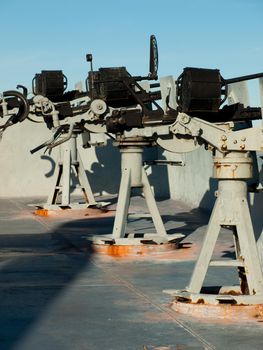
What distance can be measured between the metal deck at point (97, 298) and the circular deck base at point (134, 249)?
132 mm

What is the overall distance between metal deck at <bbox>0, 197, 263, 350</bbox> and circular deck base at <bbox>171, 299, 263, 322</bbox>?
9 centimetres

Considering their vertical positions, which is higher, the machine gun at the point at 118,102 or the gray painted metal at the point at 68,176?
the machine gun at the point at 118,102

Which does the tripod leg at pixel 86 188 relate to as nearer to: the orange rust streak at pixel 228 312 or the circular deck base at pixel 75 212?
the circular deck base at pixel 75 212

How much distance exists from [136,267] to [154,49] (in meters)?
2.47

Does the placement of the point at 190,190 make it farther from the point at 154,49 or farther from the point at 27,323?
the point at 27,323

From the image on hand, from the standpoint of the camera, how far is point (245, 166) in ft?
21.5

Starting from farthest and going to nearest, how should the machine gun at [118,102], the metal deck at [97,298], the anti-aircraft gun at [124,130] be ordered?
the anti-aircraft gun at [124,130] → the machine gun at [118,102] → the metal deck at [97,298]

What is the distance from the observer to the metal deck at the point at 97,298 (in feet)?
19.1

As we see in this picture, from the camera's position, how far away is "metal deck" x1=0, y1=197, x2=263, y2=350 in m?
5.82

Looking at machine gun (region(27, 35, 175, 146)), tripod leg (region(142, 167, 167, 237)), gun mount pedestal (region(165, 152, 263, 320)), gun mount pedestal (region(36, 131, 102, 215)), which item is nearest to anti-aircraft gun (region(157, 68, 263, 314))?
gun mount pedestal (region(165, 152, 263, 320))

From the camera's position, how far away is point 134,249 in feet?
33.8

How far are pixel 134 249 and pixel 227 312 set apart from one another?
3.99 m

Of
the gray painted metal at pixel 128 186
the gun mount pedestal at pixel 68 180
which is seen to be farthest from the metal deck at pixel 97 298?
the gun mount pedestal at pixel 68 180

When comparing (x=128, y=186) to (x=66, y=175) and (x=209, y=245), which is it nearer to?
(x=209, y=245)
